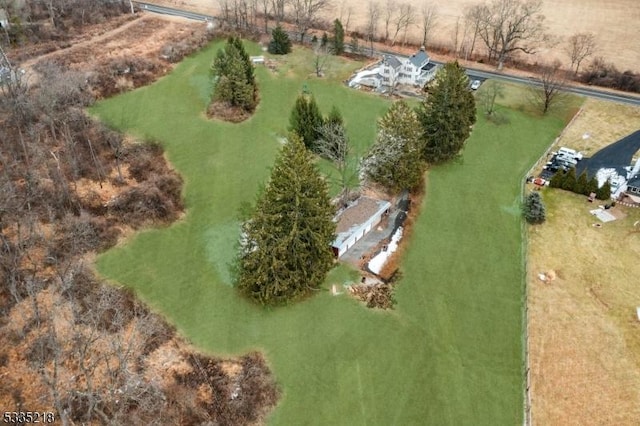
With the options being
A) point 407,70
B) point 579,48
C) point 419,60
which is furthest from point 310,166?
point 579,48

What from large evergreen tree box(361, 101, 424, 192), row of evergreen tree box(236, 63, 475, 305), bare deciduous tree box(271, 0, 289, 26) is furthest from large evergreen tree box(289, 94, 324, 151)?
bare deciduous tree box(271, 0, 289, 26)

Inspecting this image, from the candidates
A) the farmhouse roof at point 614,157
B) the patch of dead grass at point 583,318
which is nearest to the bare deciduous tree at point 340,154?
the patch of dead grass at point 583,318

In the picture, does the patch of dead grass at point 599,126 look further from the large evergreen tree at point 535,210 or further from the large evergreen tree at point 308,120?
the large evergreen tree at point 308,120

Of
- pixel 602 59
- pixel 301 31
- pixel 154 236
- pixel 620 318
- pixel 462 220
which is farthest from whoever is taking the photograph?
pixel 301 31

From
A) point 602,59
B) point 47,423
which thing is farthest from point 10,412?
point 602,59

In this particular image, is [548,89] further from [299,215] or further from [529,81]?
[299,215]

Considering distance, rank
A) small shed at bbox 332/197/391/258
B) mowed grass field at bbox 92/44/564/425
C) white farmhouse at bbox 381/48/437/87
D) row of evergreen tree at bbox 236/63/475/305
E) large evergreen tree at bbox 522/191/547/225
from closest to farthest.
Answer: mowed grass field at bbox 92/44/564/425
row of evergreen tree at bbox 236/63/475/305
small shed at bbox 332/197/391/258
large evergreen tree at bbox 522/191/547/225
white farmhouse at bbox 381/48/437/87

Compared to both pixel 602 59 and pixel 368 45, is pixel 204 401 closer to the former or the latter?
pixel 368 45

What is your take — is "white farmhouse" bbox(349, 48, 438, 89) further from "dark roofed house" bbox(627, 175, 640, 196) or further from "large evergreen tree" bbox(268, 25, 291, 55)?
"dark roofed house" bbox(627, 175, 640, 196)
